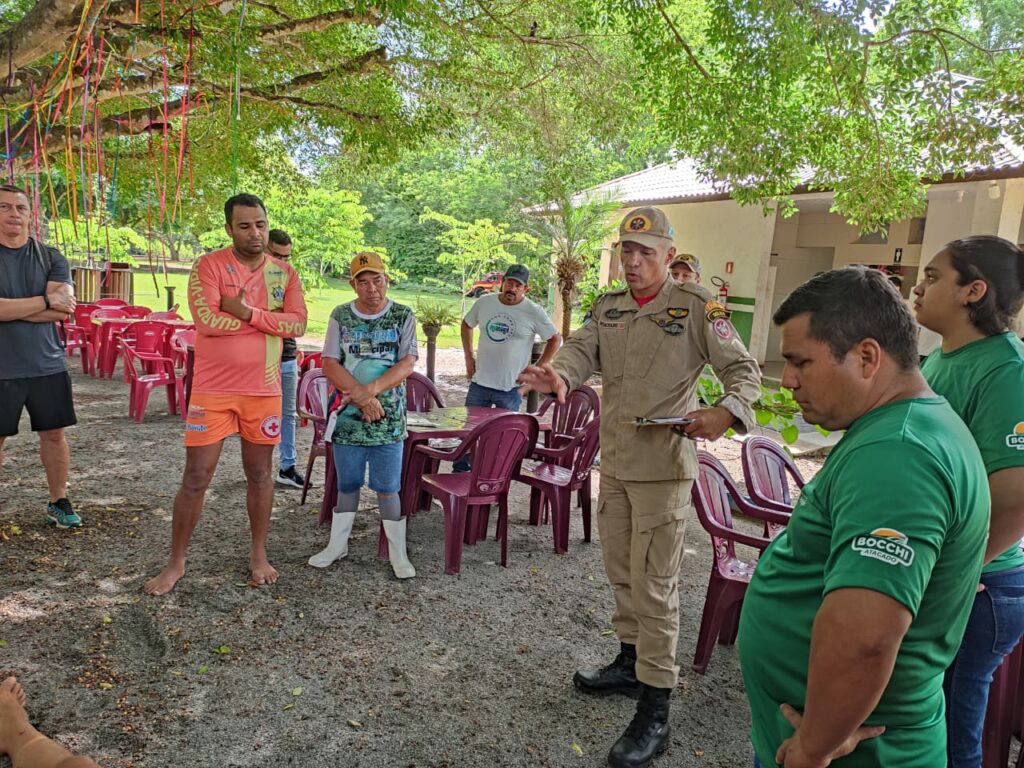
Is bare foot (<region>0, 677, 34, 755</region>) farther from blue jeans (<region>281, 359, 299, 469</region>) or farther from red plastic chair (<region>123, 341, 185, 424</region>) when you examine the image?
red plastic chair (<region>123, 341, 185, 424</region>)

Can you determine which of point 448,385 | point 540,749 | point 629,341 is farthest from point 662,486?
point 448,385

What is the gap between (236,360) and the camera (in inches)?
149

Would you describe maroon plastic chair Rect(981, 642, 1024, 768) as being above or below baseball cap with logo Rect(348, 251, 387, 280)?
below

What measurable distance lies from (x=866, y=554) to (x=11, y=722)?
285cm

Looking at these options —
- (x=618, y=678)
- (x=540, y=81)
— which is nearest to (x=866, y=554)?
(x=618, y=678)

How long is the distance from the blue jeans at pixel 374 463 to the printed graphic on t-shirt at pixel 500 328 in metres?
1.75

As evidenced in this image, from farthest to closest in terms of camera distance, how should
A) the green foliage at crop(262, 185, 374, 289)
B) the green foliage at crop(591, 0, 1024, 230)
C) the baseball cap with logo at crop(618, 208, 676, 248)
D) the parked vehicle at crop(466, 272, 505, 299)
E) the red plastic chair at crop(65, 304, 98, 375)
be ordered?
the parked vehicle at crop(466, 272, 505, 299) → the green foliage at crop(262, 185, 374, 289) → the red plastic chair at crop(65, 304, 98, 375) → the green foliage at crop(591, 0, 1024, 230) → the baseball cap with logo at crop(618, 208, 676, 248)

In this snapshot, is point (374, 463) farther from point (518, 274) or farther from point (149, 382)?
point (149, 382)

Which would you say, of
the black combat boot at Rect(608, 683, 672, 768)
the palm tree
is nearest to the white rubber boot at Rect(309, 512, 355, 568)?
the black combat boot at Rect(608, 683, 672, 768)

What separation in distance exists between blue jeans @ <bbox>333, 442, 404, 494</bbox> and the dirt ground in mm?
557

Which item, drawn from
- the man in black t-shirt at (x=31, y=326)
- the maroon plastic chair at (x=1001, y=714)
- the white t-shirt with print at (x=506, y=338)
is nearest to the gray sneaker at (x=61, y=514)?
the man in black t-shirt at (x=31, y=326)

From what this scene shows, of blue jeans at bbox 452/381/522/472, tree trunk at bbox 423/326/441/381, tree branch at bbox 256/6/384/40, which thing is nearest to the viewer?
blue jeans at bbox 452/381/522/472

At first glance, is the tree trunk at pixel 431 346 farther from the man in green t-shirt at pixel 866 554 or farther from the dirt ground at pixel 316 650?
the man in green t-shirt at pixel 866 554

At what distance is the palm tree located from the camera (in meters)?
14.9
